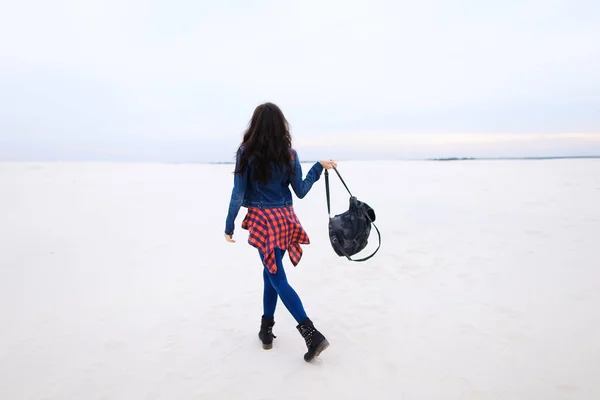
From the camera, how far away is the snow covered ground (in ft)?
9.93

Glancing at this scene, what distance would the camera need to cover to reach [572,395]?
2744 millimetres

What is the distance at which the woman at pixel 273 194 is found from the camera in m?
3.01

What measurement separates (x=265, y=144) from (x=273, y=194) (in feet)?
1.50

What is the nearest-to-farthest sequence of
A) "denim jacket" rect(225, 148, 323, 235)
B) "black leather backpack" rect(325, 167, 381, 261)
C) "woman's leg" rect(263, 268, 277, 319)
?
"denim jacket" rect(225, 148, 323, 235) < "black leather backpack" rect(325, 167, 381, 261) < "woman's leg" rect(263, 268, 277, 319)

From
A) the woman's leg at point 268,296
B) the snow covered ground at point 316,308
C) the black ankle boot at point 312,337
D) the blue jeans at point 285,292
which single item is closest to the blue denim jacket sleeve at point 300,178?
the blue jeans at point 285,292

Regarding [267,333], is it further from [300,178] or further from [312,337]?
[300,178]

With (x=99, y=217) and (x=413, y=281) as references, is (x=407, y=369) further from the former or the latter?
(x=99, y=217)

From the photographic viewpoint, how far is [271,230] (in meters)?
3.12

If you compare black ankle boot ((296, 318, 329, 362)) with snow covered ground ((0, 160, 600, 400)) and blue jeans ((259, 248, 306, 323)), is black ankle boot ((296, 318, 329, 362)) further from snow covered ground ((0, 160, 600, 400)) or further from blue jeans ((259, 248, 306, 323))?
snow covered ground ((0, 160, 600, 400))

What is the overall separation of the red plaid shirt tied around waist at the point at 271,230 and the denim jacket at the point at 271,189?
0.07 m

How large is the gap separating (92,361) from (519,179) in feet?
41.3

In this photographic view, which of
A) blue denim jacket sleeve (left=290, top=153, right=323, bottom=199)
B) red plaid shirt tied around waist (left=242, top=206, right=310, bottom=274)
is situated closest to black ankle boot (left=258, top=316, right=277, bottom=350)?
red plaid shirt tied around waist (left=242, top=206, right=310, bottom=274)

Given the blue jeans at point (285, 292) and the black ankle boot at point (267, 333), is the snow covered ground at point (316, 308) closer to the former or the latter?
the black ankle boot at point (267, 333)

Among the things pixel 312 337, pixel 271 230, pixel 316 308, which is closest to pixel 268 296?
pixel 312 337
